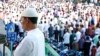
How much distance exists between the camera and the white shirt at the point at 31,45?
2588 mm

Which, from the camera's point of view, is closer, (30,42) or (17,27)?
(30,42)

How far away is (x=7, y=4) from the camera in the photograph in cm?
2138

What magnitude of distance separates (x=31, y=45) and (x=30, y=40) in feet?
0.12

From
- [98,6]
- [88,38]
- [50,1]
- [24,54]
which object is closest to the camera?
[24,54]

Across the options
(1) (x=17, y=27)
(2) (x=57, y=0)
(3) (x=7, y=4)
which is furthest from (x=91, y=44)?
(2) (x=57, y=0)

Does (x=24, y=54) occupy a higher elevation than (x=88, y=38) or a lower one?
higher

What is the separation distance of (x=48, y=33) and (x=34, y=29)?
993 cm

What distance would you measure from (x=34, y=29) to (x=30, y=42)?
13 centimetres

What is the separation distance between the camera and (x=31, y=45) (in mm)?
2600

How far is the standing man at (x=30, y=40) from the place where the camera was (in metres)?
2.59

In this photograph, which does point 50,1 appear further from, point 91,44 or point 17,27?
point 91,44

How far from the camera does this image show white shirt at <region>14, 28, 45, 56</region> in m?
2.59

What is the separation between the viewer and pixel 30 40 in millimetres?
2600

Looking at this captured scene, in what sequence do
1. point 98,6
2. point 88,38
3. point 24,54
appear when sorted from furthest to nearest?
point 98,6
point 88,38
point 24,54
